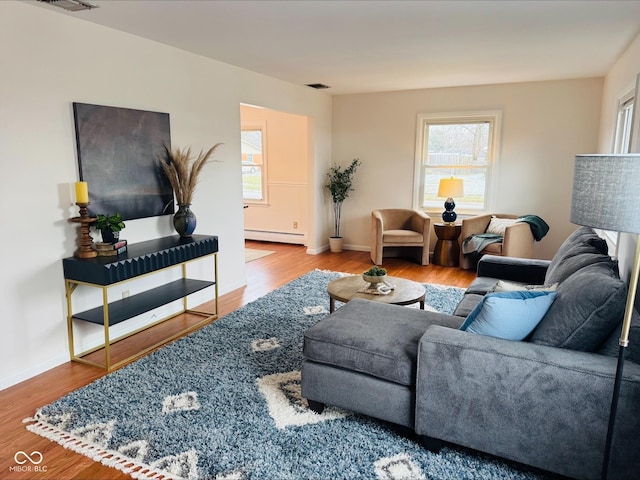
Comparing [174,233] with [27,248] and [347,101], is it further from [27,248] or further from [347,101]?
[347,101]

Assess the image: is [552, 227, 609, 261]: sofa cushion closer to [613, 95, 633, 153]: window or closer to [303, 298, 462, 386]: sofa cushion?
[613, 95, 633, 153]: window

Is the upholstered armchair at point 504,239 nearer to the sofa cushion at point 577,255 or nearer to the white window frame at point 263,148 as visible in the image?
the sofa cushion at point 577,255

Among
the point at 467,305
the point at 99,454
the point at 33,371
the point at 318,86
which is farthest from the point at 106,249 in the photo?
the point at 318,86

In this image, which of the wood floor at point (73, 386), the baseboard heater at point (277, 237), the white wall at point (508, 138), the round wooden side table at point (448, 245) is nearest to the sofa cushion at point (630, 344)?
the wood floor at point (73, 386)

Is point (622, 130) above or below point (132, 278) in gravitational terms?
above

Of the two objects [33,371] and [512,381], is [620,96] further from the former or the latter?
[33,371]

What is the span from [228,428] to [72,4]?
8.83 ft

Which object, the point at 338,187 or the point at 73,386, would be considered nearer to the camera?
the point at 73,386

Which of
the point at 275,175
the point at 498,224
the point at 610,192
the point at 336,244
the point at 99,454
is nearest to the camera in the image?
the point at 610,192

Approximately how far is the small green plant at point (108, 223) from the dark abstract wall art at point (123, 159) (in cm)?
13

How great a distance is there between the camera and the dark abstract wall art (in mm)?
3184

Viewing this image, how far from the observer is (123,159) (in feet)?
11.3

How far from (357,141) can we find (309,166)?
858 mm

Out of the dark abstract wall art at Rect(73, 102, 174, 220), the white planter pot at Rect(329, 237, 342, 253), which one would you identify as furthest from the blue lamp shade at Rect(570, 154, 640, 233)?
the white planter pot at Rect(329, 237, 342, 253)
